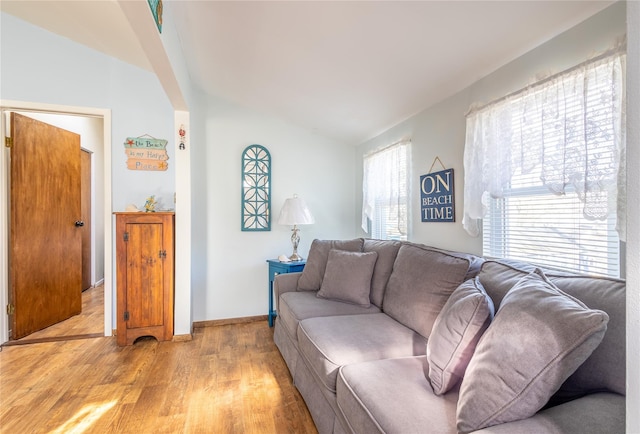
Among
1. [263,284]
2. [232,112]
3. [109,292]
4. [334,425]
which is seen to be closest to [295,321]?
[334,425]

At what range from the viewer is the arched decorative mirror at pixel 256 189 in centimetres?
328

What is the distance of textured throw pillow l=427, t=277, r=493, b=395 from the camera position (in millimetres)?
1073

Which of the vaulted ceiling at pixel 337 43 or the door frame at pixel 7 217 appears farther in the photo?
the door frame at pixel 7 217

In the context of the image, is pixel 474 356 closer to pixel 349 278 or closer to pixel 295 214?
pixel 349 278

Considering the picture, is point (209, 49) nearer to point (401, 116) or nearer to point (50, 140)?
point (401, 116)

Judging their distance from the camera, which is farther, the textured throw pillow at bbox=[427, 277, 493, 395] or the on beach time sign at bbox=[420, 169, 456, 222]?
the on beach time sign at bbox=[420, 169, 456, 222]

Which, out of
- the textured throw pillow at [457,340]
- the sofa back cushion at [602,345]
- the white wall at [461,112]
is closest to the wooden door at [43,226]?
the white wall at [461,112]

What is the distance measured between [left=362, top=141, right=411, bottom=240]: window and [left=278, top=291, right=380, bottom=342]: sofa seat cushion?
935 millimetres

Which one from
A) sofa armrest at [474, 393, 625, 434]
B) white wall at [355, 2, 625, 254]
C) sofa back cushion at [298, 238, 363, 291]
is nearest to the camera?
sofa armrest at [474, 393, 625, 434]

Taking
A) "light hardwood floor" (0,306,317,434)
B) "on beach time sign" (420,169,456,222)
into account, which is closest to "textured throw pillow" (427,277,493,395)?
"light hardwood floor" (0,306,317,434)

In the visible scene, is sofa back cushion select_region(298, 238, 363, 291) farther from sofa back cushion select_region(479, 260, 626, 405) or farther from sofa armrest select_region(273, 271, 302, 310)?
sofa back cushion select_region(479, 260, 626, 405)

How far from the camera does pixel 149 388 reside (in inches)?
78.0

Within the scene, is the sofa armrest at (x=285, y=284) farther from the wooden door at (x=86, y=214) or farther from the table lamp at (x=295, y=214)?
the wooden door at (x=86, y=214)

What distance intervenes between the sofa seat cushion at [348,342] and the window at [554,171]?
31.7 inches
